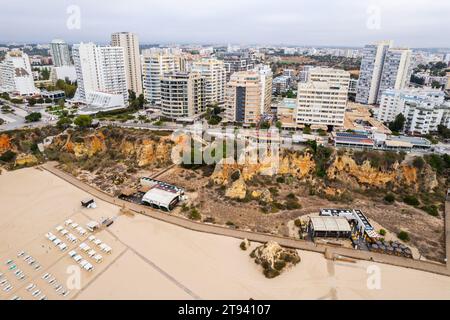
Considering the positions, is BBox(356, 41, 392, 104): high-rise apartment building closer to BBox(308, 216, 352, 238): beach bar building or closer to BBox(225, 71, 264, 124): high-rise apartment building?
BBox(225, 71, 264, 124): high-rise apartment building

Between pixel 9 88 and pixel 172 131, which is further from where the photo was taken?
pixel 9 88

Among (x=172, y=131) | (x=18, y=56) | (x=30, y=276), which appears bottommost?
(x=30, y=276)

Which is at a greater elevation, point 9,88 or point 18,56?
point 18,56

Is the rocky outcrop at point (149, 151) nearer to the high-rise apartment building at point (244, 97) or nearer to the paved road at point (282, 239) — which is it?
the paved road at point (282, 239)

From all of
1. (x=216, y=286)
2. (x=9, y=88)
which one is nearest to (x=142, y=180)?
(x=216, y=286)

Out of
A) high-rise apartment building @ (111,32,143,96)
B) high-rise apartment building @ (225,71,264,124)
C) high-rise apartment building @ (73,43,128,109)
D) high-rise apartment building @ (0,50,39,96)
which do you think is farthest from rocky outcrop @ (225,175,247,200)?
high-rise apartment building @ (0,50,39,96)

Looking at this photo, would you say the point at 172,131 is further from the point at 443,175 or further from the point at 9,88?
the point at 9,88

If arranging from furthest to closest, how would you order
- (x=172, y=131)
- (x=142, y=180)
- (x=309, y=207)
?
1. (x=172, y=131)
2. (x=142, y=180)
3. (x=309, y=207)

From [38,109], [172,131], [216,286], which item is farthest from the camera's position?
[38,109]

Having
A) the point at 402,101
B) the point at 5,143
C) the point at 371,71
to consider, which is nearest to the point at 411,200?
the point at 402,101
